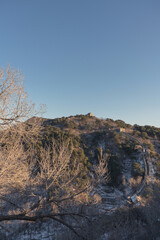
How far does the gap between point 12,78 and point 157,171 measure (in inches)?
769

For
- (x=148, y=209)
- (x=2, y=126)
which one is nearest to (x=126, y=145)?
(x=148, y=209)

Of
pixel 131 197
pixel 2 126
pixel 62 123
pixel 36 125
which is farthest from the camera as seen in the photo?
pixel 62 123

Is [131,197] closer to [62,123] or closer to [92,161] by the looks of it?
[92,161]

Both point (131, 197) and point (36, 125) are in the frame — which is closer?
point (36, 125)

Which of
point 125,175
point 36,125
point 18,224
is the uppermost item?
point 36,125

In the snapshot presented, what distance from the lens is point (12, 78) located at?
243 inches

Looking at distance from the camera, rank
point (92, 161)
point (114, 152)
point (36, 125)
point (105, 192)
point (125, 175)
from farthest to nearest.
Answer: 1. point (114, 152)
2. point (92, 161)
3. point (125, 175)
4. point (105, 192)
5. point (36, 125)

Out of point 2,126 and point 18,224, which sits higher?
point 2,126

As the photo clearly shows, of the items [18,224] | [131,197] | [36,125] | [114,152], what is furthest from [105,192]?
[36,125]

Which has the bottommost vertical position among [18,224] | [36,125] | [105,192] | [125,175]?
[18,224]

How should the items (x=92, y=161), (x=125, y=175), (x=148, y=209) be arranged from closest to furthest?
(x=148, y=209) → (x=125, y=175) → (x=92, y=161)

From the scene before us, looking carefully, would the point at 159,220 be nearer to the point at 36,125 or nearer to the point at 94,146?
the point at 36,125

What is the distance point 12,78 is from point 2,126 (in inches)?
87.2

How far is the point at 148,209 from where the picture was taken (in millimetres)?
10211
